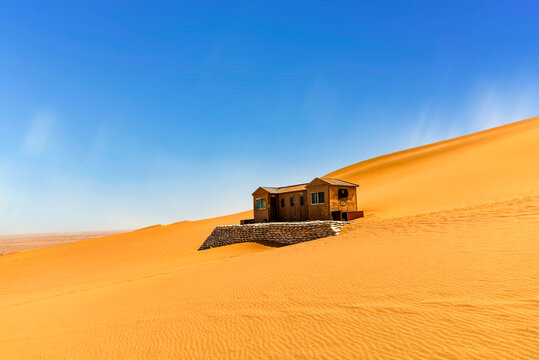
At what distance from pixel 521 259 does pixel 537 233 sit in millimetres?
3627

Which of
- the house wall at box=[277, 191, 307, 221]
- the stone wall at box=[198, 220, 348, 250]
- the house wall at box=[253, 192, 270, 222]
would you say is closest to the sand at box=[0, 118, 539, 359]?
the stone wall at box=[198, 220, 348, 250]

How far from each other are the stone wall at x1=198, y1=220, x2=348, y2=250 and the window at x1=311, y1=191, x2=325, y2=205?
2872mm

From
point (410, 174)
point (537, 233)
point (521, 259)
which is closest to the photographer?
point (521, 259)

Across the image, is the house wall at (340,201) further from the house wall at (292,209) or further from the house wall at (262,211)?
the house wall at (262,211)

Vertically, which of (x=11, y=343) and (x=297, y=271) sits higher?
(x=297, y=271)

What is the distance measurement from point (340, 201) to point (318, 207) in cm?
183

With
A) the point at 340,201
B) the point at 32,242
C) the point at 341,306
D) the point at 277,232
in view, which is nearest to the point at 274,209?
the point at 277,232

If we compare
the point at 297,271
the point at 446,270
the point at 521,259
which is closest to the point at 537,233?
the point at 521,259

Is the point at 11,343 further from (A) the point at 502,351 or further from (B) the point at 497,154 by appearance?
(B) the point at 497,154

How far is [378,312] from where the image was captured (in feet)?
19.6

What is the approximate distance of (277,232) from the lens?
23.1 m

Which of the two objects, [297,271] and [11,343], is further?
[297,271]

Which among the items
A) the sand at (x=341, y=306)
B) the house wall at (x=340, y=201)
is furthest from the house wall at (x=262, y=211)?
the sand at (x=341, y=306)

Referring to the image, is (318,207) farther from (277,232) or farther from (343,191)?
(277,232)
